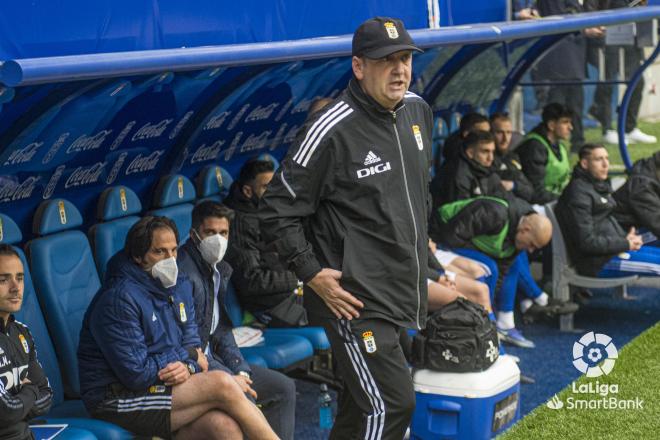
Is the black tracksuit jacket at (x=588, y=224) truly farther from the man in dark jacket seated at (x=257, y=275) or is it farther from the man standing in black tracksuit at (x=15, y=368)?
the man standing in black tracksuit at (x=15, y=368)

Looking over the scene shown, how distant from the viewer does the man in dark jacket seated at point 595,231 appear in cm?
849

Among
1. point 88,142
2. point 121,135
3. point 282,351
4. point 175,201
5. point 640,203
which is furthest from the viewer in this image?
point 640,203

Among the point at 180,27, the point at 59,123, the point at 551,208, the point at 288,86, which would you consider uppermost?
the point at 180,27

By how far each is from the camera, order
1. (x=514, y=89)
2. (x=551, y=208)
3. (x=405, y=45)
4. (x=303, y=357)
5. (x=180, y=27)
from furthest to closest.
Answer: (x=514, y=89) → (x=551, y=208) → (x=303, y=357) → (x=180, y=27) → (x=405, y=45)

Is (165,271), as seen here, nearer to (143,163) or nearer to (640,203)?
(143,163)

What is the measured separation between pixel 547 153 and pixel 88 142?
4.43 metres

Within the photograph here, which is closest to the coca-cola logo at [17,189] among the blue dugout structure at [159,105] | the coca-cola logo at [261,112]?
the blue dugout structure at [159,105]

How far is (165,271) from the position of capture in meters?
5.45

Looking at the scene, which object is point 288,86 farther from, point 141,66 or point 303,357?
point 141,66

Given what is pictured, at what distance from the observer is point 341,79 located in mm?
8031

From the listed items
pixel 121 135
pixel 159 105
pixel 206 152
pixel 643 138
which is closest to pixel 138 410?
pixel 121 135

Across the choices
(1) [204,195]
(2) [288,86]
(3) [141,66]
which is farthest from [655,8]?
(3) [141,66]

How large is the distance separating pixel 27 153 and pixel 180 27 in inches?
33.6

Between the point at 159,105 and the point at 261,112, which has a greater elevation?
the point at 159,105
